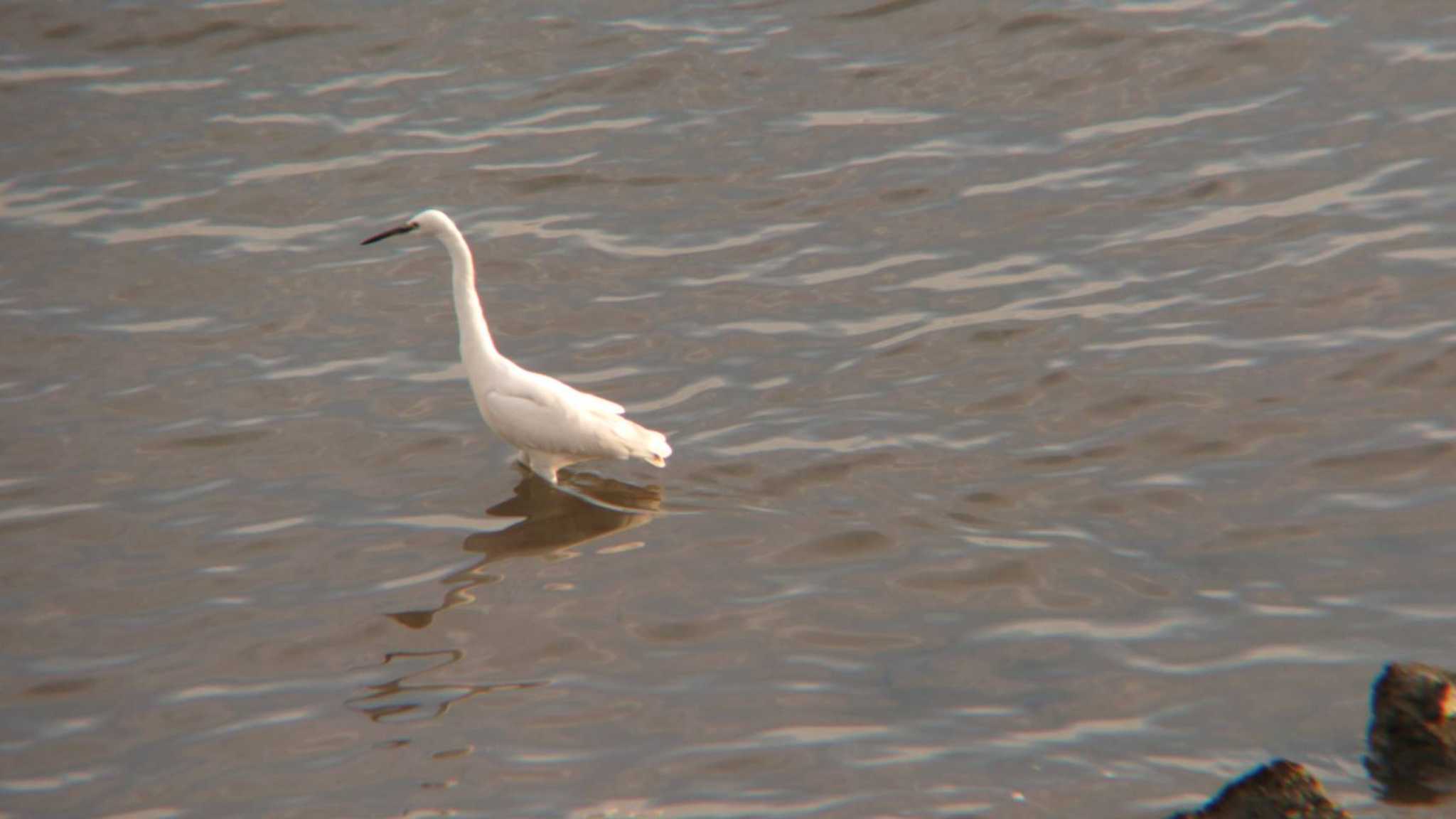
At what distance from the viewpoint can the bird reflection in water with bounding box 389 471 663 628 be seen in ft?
30.0

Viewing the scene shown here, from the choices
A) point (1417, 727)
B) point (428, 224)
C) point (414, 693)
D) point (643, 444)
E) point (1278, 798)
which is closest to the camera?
point (1278, 798)

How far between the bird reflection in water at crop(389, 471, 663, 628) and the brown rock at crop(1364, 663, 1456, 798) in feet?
13.8

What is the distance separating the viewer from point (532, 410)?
32.6 ft

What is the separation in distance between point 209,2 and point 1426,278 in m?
11.8

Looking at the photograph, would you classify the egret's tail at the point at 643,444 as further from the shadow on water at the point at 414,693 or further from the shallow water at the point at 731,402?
the shadow on water at the point at 414,693

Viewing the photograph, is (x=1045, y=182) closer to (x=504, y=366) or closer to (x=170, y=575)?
(x=504, y=366)

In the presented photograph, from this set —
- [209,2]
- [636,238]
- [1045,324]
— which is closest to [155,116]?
[209,2]

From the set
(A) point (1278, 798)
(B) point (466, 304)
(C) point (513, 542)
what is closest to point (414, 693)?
(C) point (513, 542)

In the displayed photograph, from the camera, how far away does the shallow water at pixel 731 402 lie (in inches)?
293

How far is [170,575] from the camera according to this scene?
30.2ft

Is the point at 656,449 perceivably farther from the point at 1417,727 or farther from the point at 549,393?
the point at 1417,727

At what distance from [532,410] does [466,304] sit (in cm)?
86

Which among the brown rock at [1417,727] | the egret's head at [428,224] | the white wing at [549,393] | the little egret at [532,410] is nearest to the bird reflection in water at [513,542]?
the little egret at [532,410]

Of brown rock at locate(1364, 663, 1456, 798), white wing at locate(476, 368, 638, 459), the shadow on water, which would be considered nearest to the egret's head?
white wing at locate(476, 368, 638, 459)
